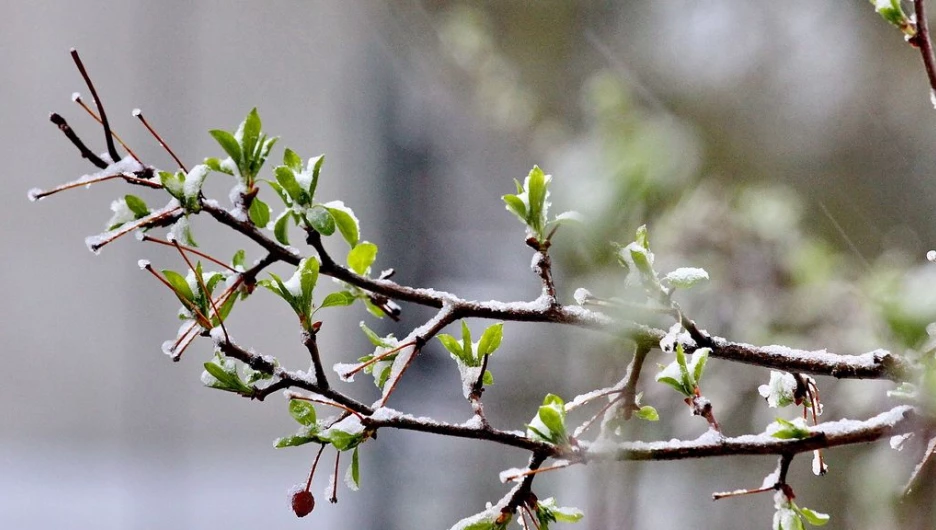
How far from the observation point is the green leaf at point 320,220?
0.25m

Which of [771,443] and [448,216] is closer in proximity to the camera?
[771,443]

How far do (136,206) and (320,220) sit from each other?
7 cm

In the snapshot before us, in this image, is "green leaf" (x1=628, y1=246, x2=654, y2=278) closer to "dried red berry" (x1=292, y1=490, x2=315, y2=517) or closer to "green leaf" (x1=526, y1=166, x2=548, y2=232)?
"green leaf" (x1=526, y1=166, x2=548, y2=232)

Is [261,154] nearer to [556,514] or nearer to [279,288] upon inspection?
[279,288]

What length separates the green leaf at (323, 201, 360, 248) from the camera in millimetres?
263

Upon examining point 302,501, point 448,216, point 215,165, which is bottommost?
point 302,501

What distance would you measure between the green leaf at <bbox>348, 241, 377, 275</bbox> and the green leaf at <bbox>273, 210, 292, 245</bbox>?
2 cm

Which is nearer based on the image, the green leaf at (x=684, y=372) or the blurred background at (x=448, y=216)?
the green leaf at (x=684, y=372)

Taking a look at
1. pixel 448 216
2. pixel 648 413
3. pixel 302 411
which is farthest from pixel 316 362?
pixel 448 216

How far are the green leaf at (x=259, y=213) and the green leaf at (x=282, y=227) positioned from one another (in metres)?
0.01

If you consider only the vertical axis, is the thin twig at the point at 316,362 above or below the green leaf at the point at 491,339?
below

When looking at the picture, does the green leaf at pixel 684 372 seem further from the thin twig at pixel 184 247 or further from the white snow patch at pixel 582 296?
the thin twig at pixel 184 247

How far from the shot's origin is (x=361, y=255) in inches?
10.9

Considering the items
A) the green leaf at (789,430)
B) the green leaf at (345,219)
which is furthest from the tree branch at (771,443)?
the green leaf at (345,219)
